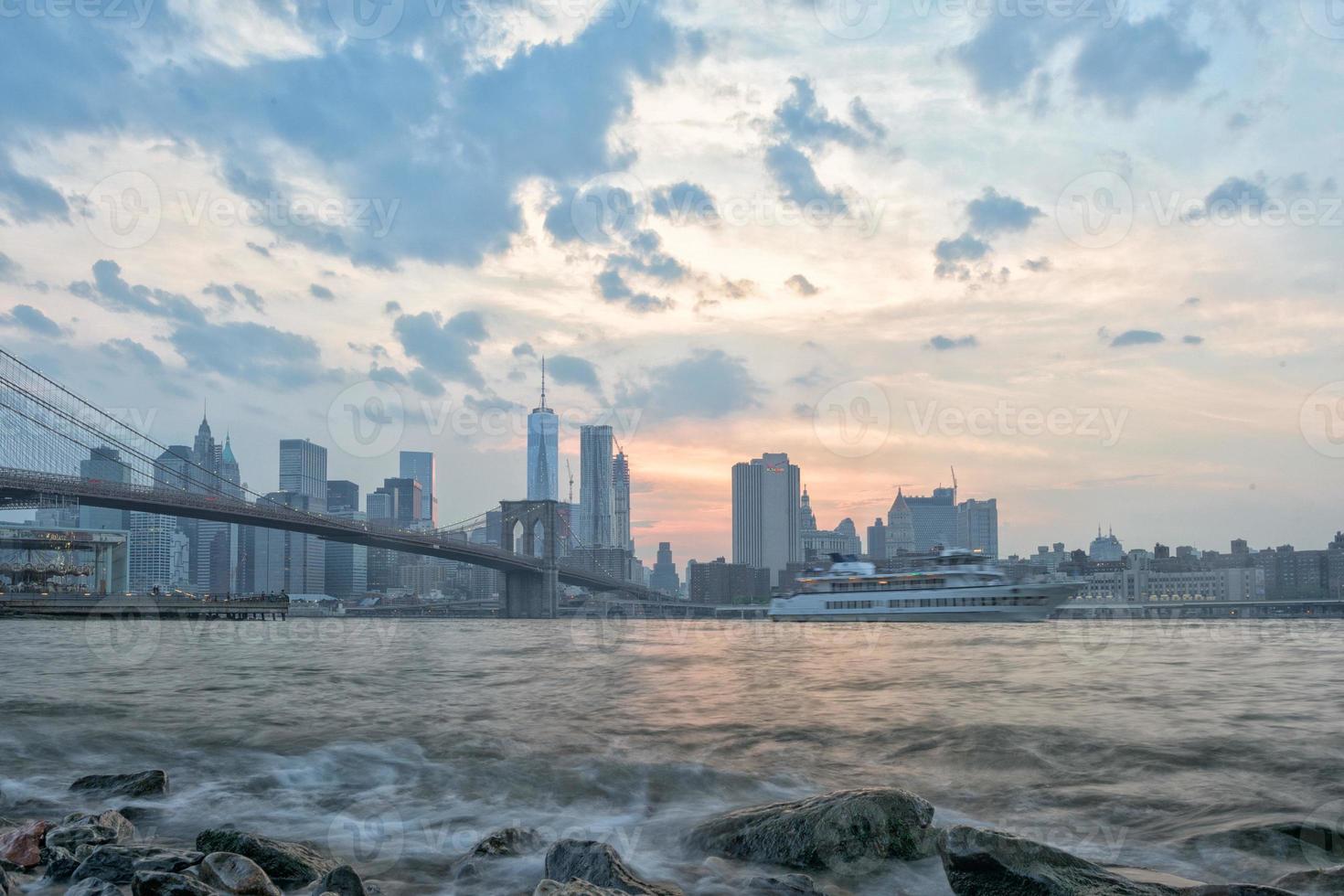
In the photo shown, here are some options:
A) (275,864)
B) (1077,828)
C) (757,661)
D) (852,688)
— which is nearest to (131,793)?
(275,864)

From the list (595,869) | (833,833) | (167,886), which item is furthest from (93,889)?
(833,833)

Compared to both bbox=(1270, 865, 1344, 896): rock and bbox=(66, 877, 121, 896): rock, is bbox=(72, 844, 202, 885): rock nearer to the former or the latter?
bbox=(66, 877, 121, 896): rock

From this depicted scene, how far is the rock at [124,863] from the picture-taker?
5.71 meters

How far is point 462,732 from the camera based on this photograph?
497 inches

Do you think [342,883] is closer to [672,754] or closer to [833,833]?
[833,833]

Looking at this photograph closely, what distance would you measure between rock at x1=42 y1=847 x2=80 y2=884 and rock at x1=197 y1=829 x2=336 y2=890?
2.45 ft

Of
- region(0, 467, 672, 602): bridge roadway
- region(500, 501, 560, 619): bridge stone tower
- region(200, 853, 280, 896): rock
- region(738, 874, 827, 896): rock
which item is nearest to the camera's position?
region(200, 853, 280, 896): rock

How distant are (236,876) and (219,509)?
61400 mm

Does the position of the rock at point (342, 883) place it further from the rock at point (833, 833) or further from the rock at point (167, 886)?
the rock at point (833, 833)

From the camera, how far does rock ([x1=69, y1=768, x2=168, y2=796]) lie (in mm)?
8758

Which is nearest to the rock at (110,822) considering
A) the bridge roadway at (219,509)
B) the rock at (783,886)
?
the rock at (783,886)

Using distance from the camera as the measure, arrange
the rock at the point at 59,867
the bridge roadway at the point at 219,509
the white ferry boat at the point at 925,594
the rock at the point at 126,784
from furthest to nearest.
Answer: the white ferry boat at the point at 925,594 < the bridge roadway at the point at 219,509 < the rock at the point at 126,784 < the rock at the point at 59,867

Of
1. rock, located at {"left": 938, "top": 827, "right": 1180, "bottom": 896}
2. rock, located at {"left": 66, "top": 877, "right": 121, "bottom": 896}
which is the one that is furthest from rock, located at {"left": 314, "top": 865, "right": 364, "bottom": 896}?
rock, located at {"left": 938, "top": 827, "right": 1180, "bottom": 896}

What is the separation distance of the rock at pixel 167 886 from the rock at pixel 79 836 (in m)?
1.51
